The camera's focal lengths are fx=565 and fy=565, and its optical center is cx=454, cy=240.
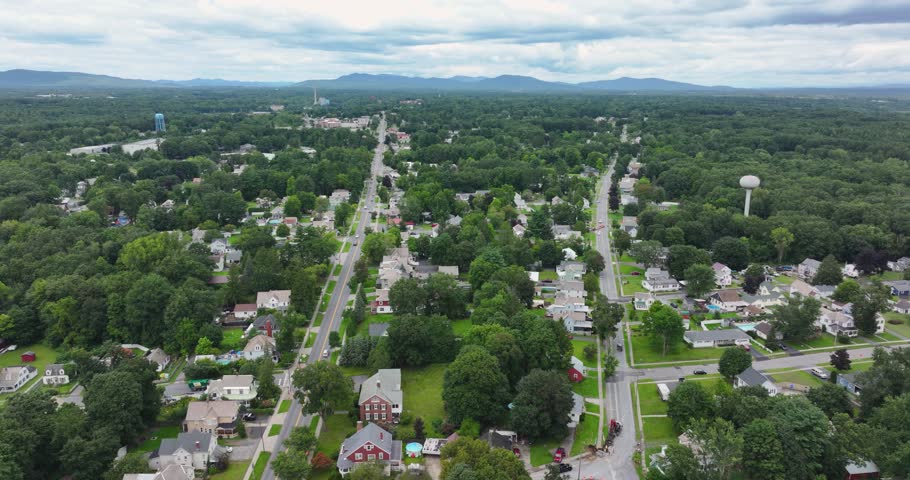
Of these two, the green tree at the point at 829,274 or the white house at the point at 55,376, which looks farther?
the green tree at the point at 829,274

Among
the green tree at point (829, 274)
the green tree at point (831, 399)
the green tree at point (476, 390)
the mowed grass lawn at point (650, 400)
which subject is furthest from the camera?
the green tree at point (829, 274)

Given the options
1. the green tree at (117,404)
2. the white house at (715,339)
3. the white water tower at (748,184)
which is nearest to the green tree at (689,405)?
the white house at (715,339)

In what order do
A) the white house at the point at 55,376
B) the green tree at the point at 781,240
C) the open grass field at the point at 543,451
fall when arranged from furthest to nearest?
the green tree at the point at 781,240 → the white house at the point at 55,376 → the open grass field at the point at 543,451

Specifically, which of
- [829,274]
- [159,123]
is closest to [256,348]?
[829,274]

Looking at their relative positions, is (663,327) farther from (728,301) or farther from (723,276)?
(723,276)

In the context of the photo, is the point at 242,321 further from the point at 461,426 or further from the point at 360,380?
the point at 461,426

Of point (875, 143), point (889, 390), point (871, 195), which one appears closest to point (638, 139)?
point (875, 143)

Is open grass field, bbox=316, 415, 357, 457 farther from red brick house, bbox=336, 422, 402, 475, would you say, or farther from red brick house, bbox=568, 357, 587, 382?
red brick house, bbox=568, 357, 587, 382

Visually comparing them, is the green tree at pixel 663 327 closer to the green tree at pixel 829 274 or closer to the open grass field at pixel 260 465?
the green tree at pixel 829 274
